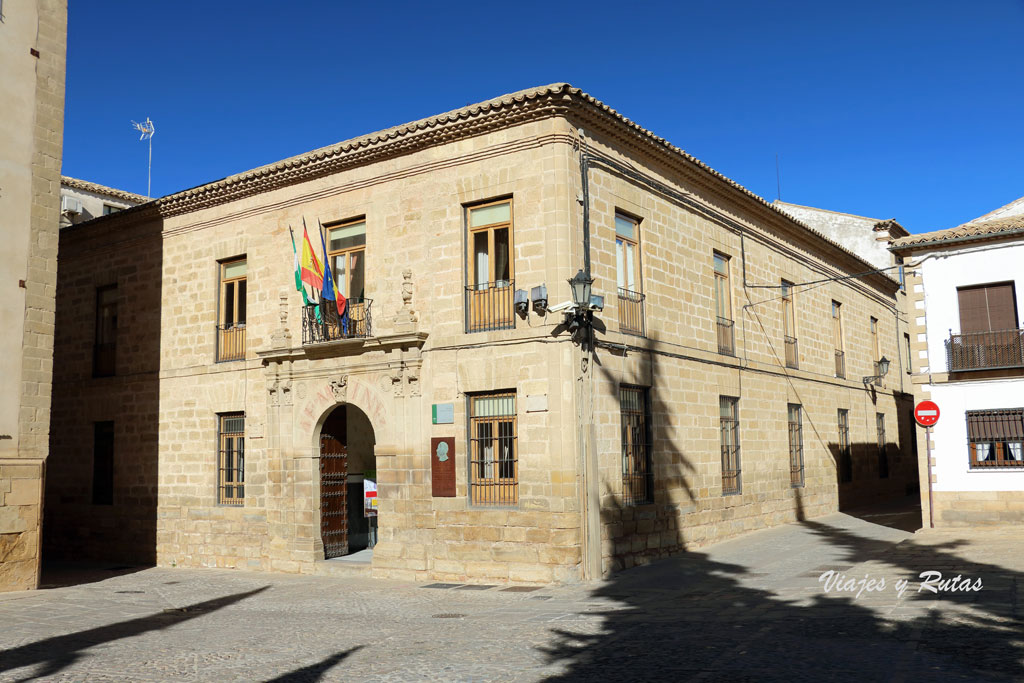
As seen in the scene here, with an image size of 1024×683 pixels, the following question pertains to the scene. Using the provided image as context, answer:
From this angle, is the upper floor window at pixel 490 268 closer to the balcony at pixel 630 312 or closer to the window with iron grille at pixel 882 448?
the balcony at pixel 630 312

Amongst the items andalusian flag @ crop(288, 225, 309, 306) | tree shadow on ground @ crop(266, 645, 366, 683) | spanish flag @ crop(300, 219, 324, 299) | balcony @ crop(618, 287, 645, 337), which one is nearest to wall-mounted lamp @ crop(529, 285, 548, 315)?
balcony @ crop(618, 287, 645, 337)

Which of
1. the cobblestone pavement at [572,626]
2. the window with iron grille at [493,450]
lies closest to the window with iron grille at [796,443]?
the cobblestone pavement at [572,626]

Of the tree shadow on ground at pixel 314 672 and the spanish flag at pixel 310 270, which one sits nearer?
the tree shadow on ground at pixel 314 672

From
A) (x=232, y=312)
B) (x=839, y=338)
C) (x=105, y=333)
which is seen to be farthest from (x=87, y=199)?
(x=839, y=338)

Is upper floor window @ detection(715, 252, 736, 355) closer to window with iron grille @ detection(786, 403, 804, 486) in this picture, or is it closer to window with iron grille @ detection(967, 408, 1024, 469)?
window with iron grille @ detection(786, 403, 804, 486)

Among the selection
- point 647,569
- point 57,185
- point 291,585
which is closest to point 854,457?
point 647,569

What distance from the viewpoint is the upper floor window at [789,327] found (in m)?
18.2

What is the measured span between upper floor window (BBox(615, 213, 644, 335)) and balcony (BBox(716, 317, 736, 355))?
298cm

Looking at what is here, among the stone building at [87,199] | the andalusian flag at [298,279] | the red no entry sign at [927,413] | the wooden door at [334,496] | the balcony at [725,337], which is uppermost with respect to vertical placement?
the stone building at [87,199]

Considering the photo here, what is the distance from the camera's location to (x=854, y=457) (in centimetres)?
2100

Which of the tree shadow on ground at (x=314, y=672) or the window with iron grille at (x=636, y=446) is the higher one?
the window with iron grille at (x=636, y=446)

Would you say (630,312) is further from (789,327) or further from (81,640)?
(81,640)

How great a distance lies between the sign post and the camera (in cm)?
1507

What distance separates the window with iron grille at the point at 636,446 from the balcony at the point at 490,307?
197cm
